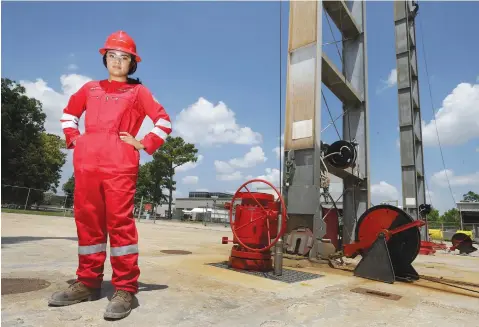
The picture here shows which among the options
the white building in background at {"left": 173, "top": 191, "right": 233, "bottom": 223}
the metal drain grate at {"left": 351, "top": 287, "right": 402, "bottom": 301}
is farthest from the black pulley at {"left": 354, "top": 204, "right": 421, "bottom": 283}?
the white building in background at {"left": 173, "top": 191, "right": 233, "bottom": 223}

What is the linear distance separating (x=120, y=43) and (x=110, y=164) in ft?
3.60

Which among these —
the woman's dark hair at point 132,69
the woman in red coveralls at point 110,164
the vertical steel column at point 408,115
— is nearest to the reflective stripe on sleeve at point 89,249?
the woman in red coveralls at point 110,164

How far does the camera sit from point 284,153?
6535 mm

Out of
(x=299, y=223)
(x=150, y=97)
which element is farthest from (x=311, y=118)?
(x=150, y=97)

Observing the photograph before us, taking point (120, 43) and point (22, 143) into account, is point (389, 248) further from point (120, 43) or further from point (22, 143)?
point (22, 143)

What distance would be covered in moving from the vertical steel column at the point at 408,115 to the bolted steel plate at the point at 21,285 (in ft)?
59.3

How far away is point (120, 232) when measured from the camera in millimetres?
2410

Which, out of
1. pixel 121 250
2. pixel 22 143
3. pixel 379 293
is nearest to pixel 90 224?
pixel 121 250

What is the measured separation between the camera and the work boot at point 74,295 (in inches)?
88.4

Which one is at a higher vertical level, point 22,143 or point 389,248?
point 22,143

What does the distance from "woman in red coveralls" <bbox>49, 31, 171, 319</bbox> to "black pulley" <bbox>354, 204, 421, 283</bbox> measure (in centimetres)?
333

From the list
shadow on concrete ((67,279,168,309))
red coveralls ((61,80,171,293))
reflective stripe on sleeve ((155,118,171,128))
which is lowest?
shadow on concrete ((67,279,168,309))

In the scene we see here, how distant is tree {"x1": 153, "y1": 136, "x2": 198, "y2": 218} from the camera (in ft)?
122

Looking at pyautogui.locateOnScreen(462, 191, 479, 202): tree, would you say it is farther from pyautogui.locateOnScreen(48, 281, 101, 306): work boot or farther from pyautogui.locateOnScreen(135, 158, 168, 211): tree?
pyautogui.locateOnScreen(48, 281, 101, 306): work boot
